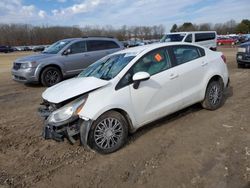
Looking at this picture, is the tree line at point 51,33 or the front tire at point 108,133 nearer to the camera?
the front tire at point 108,133

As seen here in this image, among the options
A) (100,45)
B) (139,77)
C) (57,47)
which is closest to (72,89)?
(139,77)

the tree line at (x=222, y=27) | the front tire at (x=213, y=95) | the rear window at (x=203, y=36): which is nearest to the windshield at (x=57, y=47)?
the front tire at (x=213, y=95)

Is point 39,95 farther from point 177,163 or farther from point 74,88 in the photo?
point 177,163

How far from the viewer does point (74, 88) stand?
14.7 feet

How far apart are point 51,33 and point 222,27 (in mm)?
69026

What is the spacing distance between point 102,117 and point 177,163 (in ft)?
4.19

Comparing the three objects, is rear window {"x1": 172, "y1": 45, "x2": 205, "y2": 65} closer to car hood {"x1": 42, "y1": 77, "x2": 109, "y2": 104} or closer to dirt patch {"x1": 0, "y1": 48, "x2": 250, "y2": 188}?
dirt patch {"x1": 0, "y1": 48, "x2": 250, "y2": 188}

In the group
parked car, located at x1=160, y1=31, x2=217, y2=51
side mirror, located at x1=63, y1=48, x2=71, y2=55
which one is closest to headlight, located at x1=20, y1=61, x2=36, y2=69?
side mirror, located at x1=63, y1=48, x2=71, y2=55

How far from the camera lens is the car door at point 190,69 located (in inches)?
211

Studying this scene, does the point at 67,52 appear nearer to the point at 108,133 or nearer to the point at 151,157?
the point at 108,133

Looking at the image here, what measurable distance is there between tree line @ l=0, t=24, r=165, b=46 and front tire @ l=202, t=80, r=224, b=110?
10093 centimetres

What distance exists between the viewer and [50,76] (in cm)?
1049

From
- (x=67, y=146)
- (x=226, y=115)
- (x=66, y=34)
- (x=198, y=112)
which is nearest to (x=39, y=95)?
(x=67, y=146)

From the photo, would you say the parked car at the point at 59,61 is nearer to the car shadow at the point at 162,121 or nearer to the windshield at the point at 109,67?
the windshield at the point at 109,67
